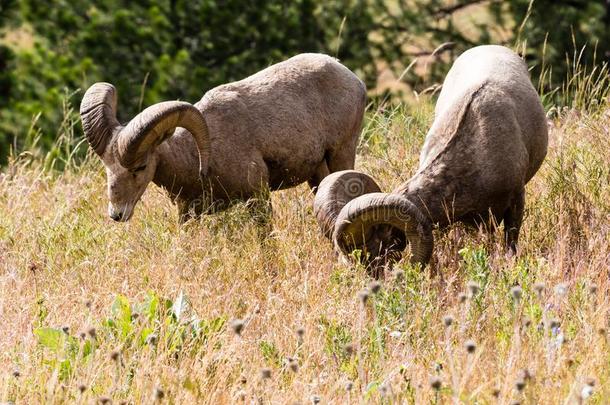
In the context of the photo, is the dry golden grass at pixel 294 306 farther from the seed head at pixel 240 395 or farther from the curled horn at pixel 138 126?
the curled horn at pixel 138 126

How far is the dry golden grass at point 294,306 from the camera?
171 inches

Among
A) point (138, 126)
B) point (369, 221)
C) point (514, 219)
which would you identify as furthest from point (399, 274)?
point (138, 126)

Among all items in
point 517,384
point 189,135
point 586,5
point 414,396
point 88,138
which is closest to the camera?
point 517,384

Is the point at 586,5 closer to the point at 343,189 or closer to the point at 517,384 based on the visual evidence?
the point at 343,189

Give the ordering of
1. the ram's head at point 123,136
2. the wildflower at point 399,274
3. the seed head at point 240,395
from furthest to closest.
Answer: the ram's head at point 123,136
the wildflower at point 399,274
the seed head at point 240,395

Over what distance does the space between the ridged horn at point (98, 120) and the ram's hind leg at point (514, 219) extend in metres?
2.74

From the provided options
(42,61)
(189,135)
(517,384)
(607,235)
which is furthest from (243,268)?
(42,61)

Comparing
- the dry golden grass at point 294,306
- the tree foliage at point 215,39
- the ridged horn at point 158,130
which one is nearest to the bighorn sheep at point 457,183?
the dry golden grass at point 294,306

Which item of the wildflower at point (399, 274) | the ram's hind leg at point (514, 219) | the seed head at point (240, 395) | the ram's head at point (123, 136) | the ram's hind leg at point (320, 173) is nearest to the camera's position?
the seed head at point (240, 395)

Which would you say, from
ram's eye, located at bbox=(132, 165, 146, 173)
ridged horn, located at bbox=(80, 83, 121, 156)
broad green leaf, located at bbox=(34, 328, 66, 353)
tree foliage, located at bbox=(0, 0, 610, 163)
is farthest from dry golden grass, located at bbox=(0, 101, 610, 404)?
tree foliage, located at bbox=(0, 0, 610, 163)

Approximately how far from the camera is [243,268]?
653 cm

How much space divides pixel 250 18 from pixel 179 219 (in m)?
10.7

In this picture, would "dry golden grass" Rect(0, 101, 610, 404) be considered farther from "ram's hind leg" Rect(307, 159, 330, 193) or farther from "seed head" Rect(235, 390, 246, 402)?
"ram's hind leg" Rect(307, 159, 330, 193)

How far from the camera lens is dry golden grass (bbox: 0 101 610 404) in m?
4.36
